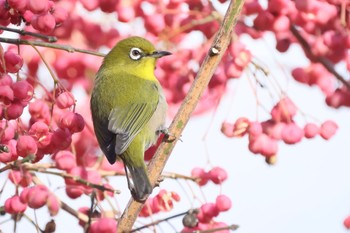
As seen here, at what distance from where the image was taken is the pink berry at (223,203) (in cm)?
481

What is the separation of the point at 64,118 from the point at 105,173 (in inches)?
41.7

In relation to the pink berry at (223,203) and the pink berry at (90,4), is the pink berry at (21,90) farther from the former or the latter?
the pink berry at (90,4)

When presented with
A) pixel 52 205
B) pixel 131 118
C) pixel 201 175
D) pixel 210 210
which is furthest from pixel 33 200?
pixel 131 118

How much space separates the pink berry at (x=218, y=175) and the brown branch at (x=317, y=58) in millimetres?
838

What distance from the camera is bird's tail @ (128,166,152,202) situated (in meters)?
3.62

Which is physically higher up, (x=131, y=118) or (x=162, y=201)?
(x=131, y=118)

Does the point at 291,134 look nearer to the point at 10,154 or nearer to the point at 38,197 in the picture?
the point at 10,154

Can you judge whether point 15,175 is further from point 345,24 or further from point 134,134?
point 345,24

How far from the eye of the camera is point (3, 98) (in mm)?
3699

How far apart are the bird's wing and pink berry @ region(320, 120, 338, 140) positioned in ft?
3.39

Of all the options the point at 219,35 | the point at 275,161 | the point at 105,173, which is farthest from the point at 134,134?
the point at 219,35

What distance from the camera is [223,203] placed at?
4.80m

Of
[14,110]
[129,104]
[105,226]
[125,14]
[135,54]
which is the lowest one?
[105,226]

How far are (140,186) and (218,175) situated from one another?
1206 millimetres
